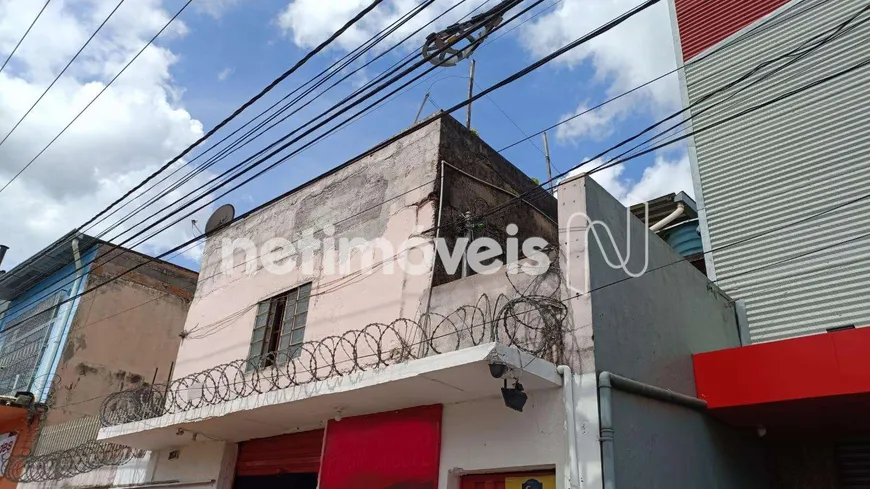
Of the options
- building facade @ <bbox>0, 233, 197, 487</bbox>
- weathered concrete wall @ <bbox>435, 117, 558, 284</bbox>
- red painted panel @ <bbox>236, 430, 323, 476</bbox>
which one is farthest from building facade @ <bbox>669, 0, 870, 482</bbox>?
building facade @ <bbox>0, 233, 197, 487</bbox>

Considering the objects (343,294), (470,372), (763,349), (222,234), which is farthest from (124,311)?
(763,349)

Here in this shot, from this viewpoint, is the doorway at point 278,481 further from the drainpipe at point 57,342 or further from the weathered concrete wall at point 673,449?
the drainpipe at point 57,342

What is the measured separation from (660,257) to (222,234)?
27.8 feet

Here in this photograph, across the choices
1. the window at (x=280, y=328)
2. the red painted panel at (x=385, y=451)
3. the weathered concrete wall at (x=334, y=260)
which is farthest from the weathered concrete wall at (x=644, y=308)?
the window at (x=280, y=328)

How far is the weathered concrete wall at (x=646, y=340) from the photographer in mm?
6184

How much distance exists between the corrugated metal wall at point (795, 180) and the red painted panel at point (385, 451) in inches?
213

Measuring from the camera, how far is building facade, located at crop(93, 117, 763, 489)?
20.4ft

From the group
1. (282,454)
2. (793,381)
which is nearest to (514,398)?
(793,381)

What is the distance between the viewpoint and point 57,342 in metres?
15.1

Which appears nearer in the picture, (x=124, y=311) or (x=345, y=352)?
(x=345, y=352)

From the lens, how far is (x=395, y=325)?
832 cm

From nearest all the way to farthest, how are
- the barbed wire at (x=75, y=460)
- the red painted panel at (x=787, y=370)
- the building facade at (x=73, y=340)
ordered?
1. the red painted panel at (x=787, y=370)
2. the barbed wire at (x=75, y=460)
3. the building facade at (x=73, y=340)

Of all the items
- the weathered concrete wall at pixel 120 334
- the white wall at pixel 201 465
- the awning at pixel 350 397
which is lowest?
the white wall at pixel 201 465

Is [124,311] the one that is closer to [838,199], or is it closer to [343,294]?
[343,294]
